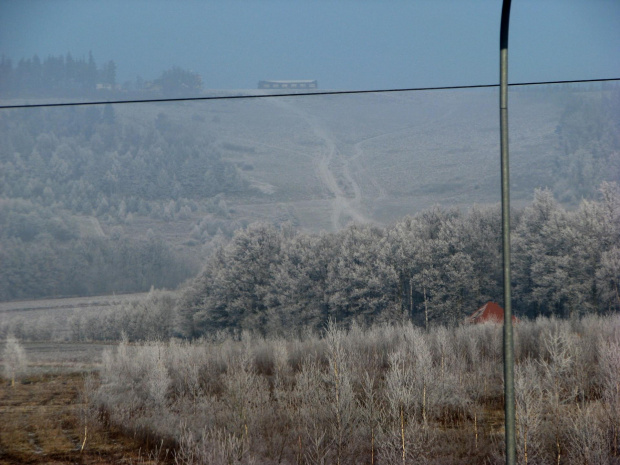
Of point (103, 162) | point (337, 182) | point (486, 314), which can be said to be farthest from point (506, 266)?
point (103, 162)

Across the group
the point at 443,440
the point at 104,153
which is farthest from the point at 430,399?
the point at 104,153

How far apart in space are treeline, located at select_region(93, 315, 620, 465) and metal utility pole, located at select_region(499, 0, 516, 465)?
6.43 metres

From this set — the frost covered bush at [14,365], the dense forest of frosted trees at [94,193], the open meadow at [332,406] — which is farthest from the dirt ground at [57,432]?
the dense forest of frosted trees at [94,193]

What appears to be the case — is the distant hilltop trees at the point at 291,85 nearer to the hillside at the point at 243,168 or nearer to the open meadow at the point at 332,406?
the hillside at the point at 243,168

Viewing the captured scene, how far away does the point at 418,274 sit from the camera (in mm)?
54750

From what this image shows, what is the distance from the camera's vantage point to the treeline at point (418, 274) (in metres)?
50.5

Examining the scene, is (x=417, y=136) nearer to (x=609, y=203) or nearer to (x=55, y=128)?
(x=609, y=203)

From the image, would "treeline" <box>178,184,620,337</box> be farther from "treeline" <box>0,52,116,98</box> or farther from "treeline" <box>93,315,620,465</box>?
"treeline" <box>0,52,116,98</box>

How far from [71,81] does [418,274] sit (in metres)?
76.1

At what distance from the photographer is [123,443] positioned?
24.2 meters

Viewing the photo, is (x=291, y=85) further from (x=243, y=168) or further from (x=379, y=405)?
(x=379, y=405)

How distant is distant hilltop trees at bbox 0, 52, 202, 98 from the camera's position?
104 meters

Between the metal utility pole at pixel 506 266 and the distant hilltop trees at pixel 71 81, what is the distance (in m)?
104

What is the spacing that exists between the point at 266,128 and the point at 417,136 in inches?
997
